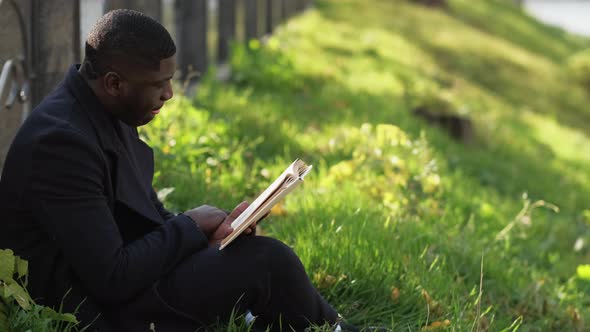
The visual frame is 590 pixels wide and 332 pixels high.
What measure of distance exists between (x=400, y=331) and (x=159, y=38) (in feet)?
4.94

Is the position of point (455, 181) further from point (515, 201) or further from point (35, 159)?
point (35, 159)

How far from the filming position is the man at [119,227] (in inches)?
116

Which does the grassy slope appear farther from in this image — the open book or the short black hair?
the short black hair

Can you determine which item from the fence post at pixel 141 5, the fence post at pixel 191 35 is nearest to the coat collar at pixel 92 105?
the fence post at pixel 141 5

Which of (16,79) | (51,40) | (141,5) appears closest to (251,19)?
(141,5)

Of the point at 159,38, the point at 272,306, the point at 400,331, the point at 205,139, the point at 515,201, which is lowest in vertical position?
the point at 515,201

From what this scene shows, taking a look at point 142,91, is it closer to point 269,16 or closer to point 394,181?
point 394,181

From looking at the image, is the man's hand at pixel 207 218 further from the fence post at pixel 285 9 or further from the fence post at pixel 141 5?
the fence post at pixel 285 9

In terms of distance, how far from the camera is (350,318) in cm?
393

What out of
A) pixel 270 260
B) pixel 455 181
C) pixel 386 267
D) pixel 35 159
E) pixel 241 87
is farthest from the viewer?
pixel 241 87

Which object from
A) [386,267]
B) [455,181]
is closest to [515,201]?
[455,181]

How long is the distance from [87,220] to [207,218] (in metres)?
0.61

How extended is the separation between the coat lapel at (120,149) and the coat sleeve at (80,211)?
96 mm

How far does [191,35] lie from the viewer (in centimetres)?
954
